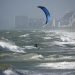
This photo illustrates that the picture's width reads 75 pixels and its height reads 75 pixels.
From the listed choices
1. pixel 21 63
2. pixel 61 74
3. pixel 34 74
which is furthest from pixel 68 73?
pixel 21 63

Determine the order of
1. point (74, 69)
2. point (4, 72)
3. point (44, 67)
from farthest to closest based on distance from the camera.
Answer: point (44, 67) < point (74, 69) < point (4, 72)

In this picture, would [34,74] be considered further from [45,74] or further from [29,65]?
[29,65]

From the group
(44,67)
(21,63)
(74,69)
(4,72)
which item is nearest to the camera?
(4,72)

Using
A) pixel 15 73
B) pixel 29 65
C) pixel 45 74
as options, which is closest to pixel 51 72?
pixel 45 74

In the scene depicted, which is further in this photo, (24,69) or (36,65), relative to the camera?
(36,65)

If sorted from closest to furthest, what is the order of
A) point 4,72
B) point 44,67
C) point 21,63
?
point 4,72 → point 44,67 → point 21,63

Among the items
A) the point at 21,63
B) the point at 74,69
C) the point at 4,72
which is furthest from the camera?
the point at 21,63

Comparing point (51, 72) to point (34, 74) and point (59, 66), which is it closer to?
point (34, 74)

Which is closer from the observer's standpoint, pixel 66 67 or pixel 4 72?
pixel 4 72
